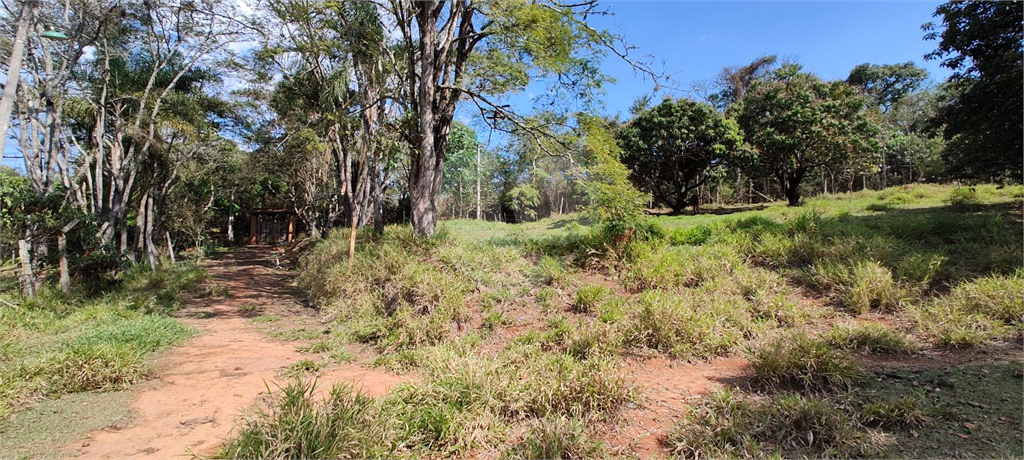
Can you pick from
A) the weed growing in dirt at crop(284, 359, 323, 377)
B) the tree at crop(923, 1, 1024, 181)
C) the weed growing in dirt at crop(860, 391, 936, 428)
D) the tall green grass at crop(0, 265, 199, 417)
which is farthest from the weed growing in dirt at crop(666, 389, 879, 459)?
the tree at crop(923, 1, 1024, 181)

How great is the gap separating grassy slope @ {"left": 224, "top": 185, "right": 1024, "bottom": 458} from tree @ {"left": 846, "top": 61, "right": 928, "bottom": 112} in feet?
93.8

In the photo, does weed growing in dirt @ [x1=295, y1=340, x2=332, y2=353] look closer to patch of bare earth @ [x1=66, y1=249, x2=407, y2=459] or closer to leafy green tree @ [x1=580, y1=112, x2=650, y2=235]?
patch of bare earth @ [x1=66, y1=249, x2=407, y2=459]

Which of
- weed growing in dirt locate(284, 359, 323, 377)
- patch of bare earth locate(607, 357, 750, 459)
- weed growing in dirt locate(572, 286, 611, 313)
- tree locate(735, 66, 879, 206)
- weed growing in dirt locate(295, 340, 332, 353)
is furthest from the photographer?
tree locate(735, 66, 879, 206)

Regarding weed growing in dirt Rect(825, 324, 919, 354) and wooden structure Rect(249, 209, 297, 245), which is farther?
wooden structure Rect(249, 209, 297, 245)

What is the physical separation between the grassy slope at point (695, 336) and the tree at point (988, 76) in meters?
1.56

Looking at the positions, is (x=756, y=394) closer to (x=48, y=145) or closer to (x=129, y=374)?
(x=129, y=374)

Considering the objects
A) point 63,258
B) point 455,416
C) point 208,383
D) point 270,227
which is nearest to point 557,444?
point 455,416

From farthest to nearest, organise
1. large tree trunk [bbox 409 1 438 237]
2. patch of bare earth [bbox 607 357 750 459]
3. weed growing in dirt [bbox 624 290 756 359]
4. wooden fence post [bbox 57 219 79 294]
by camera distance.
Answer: large tree trunk [bbox 409 1 438 237]
wooden fence post [bbox 57 219 79 294]
weed growing in dirt [bbox 624 290 756 359]
patch of bare earth [bbox 607 357 750 459]

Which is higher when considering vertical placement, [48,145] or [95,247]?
[48,145]

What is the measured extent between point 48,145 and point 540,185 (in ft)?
81.6

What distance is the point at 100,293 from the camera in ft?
25.0

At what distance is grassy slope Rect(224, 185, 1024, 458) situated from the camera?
2.66 m

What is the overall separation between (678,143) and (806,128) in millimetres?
4615

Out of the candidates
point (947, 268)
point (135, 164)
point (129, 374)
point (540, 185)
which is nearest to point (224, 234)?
point (135, 164)
